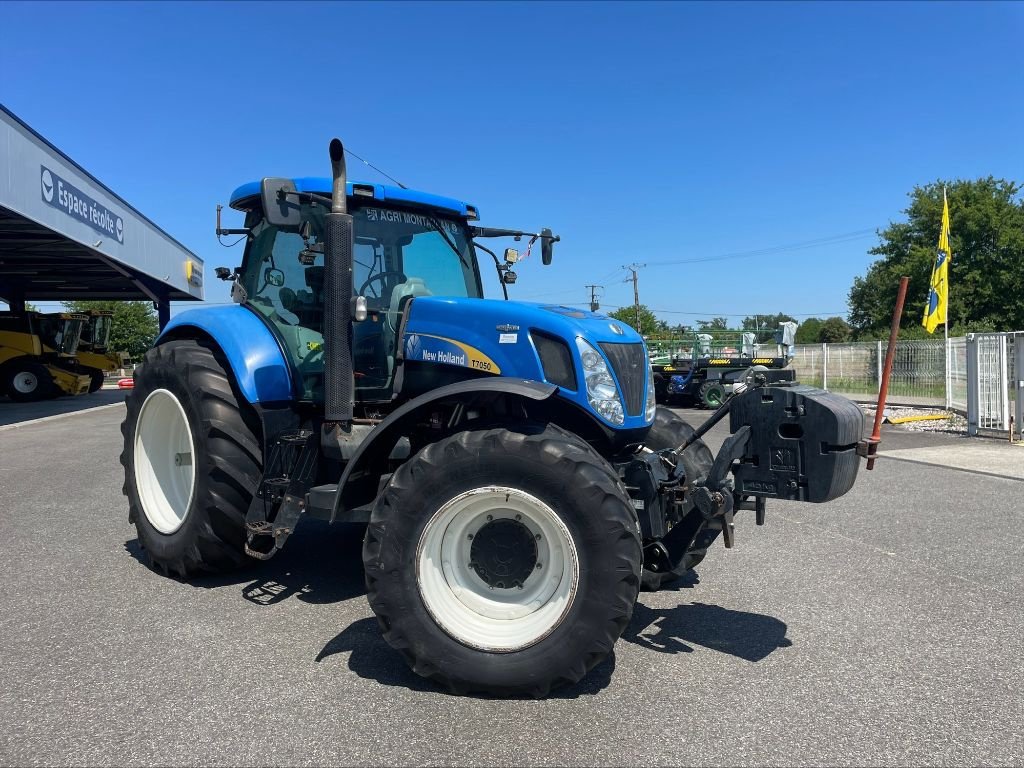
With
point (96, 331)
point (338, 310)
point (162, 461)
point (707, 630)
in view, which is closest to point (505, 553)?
point (707, 630)

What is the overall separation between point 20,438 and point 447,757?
13.2 metres

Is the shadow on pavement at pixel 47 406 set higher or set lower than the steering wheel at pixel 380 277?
lower

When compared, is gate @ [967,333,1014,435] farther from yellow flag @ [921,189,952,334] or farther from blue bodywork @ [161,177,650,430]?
blue bodywork @ [161,177,650,430]

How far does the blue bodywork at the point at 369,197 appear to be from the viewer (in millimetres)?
4199

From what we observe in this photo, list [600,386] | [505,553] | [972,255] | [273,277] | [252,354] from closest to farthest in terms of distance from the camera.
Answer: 1. [505,553]
2. [600,386]
3. [252,354]
4. [273,277]
5. [972,255]

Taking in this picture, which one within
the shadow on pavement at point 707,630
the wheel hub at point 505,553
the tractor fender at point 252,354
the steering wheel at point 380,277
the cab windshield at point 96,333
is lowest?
the shadow on pavement at point 707,630

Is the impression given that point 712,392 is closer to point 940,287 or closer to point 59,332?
point 940,287

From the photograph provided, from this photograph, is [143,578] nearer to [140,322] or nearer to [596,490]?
[596,490]

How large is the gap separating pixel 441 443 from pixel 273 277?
217 centimetres

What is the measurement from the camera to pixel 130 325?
157 feet

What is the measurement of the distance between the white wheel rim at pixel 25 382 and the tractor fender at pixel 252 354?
21.5 meters

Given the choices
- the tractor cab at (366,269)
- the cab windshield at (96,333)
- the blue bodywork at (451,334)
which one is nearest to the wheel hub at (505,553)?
the blue bodywork at (451,334)

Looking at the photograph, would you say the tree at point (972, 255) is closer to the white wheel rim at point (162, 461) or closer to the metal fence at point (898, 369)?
the metal fence at point (898, 369)

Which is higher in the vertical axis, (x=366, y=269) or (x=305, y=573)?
(x=366, y=269)
